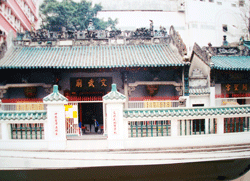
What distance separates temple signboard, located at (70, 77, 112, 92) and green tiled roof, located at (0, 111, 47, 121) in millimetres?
5376

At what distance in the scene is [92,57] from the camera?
10391 millimetres

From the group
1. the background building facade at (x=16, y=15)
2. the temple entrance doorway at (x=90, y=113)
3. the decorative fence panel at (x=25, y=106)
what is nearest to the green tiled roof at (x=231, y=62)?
the temple entrance doorway at (x=90, y=113)

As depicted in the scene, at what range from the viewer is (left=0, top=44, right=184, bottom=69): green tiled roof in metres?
9.71

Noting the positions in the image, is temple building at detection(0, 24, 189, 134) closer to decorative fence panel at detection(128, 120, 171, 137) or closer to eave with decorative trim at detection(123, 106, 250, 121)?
decorative fence panel at detection(128, 120, 171, 137)

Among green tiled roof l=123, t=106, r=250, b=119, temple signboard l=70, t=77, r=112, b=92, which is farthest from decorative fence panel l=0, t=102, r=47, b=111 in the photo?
green tiled roof l=123, t=106, r=250, b=119

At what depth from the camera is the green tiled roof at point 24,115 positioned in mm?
5816

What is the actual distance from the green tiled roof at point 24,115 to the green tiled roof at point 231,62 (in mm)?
8917

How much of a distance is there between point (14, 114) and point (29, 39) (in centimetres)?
684

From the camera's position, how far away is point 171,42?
11.4 m

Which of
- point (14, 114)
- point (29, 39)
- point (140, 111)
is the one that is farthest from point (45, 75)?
point (140, 111)

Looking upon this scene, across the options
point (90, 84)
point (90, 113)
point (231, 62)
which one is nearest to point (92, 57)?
point (90, 84)

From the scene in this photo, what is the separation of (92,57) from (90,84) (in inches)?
67.1

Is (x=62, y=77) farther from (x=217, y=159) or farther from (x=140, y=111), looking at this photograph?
(x=217, y=159)

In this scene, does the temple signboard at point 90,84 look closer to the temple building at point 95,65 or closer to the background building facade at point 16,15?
the temple building at point 95,65
